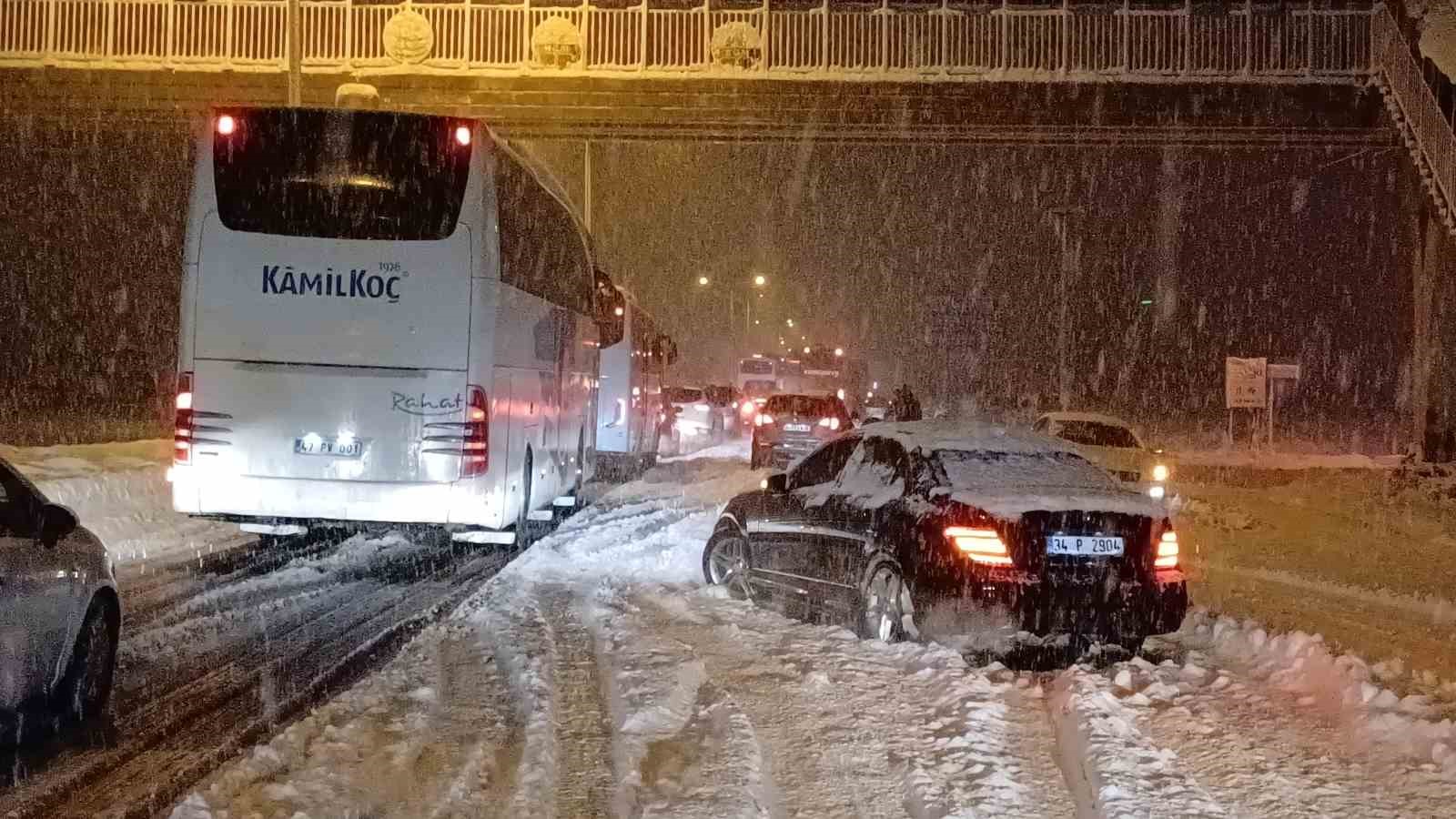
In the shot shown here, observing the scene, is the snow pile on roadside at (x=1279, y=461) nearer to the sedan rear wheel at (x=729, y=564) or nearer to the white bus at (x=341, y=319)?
the sedan rear wheel at (x=729, y=564)

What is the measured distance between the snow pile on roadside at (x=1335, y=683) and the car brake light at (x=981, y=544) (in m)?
1.34

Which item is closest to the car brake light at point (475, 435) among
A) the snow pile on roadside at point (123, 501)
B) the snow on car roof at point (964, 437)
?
the snow on car roof at point (964, 437)

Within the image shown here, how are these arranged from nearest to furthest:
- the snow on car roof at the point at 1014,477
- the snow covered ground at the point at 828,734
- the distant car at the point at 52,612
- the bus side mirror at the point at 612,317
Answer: the snow covered ground at the point at 828,734, the distant car at the point at 52,612, the snow on car roof at the point at 1014,477, the bus side mirror at the point at 612,317

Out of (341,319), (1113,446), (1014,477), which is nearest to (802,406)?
(1113,446)

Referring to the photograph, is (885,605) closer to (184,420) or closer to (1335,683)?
(1335,683)

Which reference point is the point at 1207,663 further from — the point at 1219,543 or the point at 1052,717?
the point at 1219,543

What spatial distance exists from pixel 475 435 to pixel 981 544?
5.23 metres

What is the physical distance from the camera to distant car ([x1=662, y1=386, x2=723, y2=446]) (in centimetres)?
3981

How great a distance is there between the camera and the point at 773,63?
24.0 m

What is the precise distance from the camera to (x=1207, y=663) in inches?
324

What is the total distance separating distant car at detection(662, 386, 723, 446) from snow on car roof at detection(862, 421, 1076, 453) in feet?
93.4

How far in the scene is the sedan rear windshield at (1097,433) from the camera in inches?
789

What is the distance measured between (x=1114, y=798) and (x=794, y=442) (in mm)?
21905

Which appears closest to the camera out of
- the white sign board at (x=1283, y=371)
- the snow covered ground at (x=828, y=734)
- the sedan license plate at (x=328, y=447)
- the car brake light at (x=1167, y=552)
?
the snow covered ground at (x=828, y=734)
